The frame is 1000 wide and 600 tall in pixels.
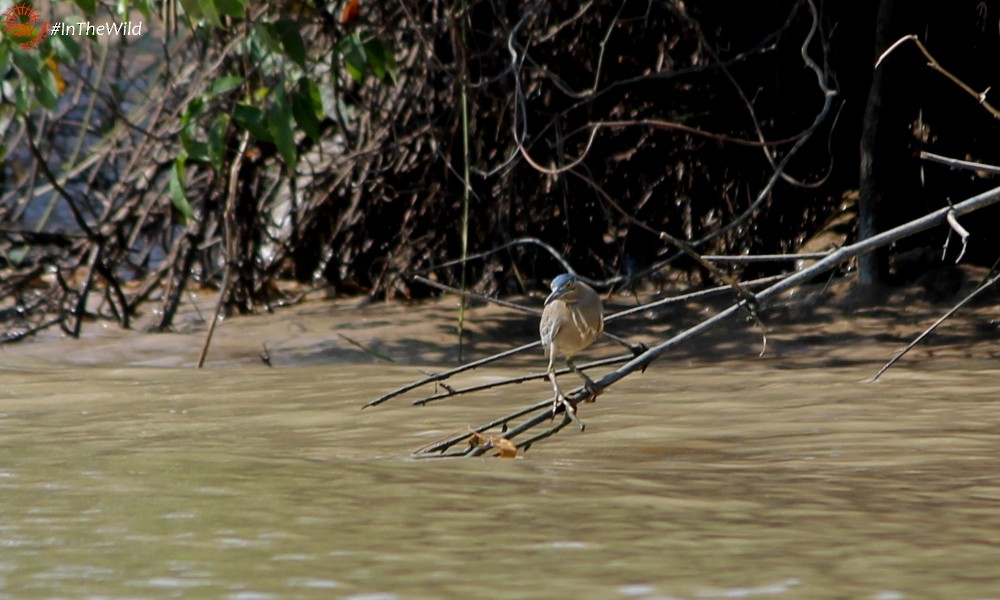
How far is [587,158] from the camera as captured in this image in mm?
6273

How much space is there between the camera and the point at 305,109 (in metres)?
4.84

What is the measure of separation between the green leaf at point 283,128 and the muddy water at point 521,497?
818 millimetres

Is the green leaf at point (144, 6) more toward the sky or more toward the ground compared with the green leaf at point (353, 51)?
more toward the sky

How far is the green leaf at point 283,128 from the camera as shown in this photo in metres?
4.71

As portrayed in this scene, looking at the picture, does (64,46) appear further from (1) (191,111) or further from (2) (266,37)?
(2) (266,37)

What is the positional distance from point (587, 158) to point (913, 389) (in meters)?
2.36

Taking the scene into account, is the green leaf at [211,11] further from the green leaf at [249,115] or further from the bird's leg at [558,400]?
the bird's leg at [558,400]

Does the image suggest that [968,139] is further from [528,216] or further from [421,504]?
[421,504]

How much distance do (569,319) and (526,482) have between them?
33cm

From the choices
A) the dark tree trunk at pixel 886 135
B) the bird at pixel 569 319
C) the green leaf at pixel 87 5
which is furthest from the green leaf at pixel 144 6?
the dark tree trunk at pixel 886 135

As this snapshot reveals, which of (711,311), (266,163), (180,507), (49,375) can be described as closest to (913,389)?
(711,311)

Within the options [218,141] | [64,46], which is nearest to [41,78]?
[64,46]

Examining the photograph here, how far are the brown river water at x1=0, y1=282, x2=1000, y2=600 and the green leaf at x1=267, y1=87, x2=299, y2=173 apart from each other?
0.76 m

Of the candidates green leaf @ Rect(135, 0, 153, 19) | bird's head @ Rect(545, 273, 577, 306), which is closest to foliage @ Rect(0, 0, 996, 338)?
green leaf @ Rect(135, 0, 153, 19)
